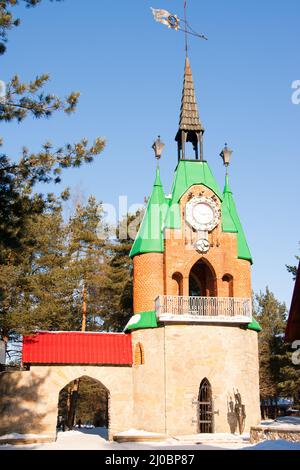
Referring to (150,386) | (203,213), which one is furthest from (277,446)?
(203,213)

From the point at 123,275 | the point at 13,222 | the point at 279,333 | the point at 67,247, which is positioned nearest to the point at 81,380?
the point at 123,275

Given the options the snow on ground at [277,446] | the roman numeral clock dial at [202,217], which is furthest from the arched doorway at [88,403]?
the snow on ground at [277,446]

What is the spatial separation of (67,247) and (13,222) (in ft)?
69.3

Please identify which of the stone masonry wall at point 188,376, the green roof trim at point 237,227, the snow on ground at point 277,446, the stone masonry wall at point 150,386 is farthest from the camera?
the green roof trim at point 237,227

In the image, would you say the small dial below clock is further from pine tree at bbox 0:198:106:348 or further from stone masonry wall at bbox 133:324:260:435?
pine tree at bbox 0:198:106:348

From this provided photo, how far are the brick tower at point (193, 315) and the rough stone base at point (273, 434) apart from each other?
161 inches

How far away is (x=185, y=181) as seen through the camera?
29172mm

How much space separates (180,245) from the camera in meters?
27.8

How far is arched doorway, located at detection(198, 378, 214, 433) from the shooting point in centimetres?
2533

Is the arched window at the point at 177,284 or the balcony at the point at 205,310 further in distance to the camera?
the arched window at the point at 177,284

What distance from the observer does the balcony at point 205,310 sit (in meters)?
26.0

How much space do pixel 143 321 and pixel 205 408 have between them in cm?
464

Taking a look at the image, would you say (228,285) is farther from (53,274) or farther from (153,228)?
(53,274)

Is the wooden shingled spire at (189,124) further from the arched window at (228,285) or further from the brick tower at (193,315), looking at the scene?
the arched window at (228,285)
